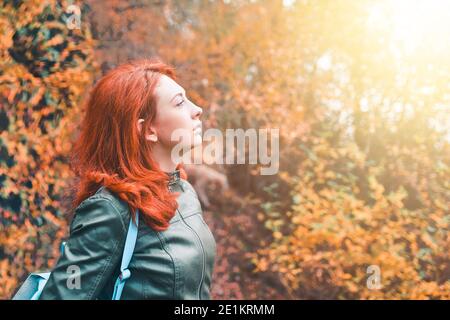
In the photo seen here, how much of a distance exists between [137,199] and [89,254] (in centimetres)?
23

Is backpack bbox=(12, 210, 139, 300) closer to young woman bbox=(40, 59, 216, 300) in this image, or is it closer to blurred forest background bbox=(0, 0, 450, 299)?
young woman bbox=(40, 59, 216, 300)

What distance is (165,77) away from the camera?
1923 mm

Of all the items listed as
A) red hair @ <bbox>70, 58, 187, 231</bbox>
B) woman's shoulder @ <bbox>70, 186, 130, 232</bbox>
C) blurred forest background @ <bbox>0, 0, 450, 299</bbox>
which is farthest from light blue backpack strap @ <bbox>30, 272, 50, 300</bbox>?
blurred forest background @ <bbox>0, 0, 450, 299</bbox>

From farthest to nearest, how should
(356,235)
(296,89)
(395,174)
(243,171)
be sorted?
1. (243,171)
2. (296,89)
3. (395,174)
4. (356,235)

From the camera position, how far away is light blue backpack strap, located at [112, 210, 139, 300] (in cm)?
160

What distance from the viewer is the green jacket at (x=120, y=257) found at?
1526mm

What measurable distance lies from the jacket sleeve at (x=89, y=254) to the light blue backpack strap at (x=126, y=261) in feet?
0.05

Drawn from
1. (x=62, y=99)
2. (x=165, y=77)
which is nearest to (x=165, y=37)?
(x=62, y=99)

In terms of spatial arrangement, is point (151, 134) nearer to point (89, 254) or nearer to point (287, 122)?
point (89, 254)

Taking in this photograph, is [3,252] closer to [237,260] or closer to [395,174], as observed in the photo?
[237,260]

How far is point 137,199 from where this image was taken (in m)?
1.65

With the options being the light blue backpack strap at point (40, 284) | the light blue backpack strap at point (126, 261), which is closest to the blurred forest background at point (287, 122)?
the light blue backpack strap at point (40, 284)

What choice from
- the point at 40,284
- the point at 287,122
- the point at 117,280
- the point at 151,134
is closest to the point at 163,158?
the point at 151,134
